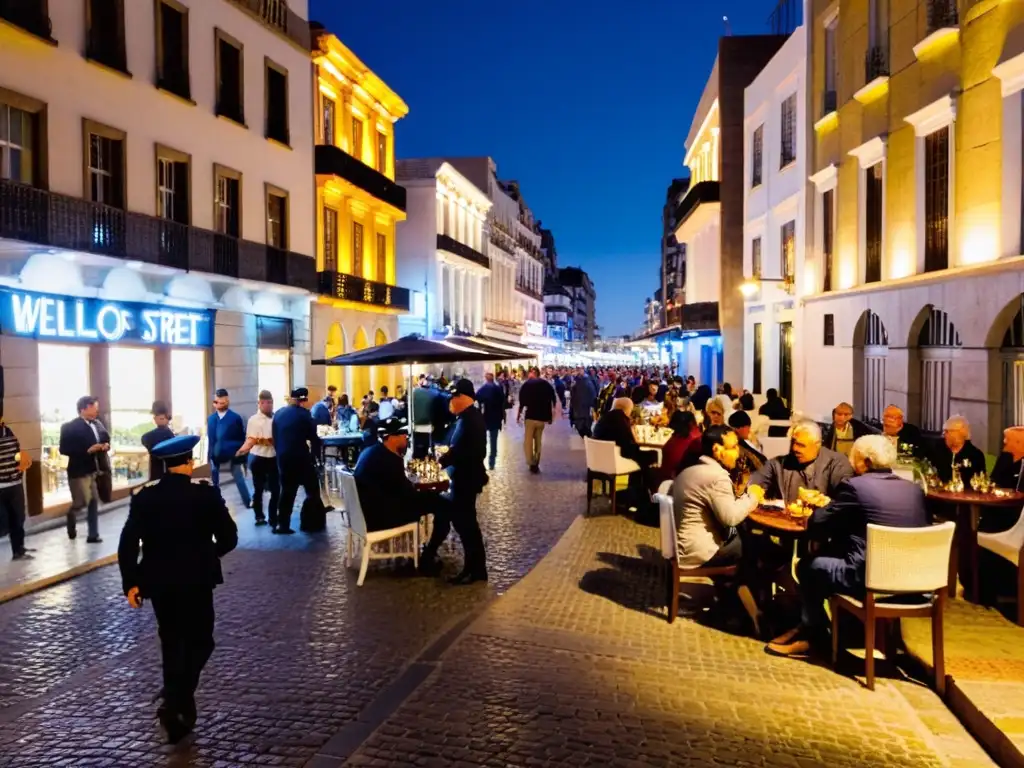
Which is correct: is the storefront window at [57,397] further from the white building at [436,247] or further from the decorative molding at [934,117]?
the white building at [436,247]

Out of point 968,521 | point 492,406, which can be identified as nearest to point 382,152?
point 492,406

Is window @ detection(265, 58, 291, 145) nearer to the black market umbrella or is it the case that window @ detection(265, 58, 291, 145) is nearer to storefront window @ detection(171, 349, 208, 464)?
storefront window @ detection(171, 349, 208, 464)

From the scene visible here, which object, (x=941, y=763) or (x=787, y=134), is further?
(x=787, y=134)

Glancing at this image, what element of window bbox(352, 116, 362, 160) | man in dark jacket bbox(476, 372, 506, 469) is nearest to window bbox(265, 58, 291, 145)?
window bbox(352, 116, 362, 160)

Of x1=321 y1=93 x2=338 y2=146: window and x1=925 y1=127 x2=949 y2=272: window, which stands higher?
x1=321 y1=93 x2=338 y2=146: window

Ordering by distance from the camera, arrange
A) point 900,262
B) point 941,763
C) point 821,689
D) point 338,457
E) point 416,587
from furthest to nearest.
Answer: point 338,457 < point 900,262 < point 416,587 < point 821,689 < point 941,763

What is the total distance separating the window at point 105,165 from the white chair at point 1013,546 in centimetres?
1342

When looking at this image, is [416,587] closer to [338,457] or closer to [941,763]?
[941,763]

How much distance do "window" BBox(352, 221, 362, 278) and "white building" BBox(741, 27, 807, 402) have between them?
1189 centimetres

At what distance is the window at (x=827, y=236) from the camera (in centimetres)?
1761

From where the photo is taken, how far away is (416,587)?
27.5ft

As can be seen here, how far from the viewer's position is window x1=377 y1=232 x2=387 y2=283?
3017 centimetres

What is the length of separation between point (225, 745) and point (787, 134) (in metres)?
19.3

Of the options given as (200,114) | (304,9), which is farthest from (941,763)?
(304,9)
